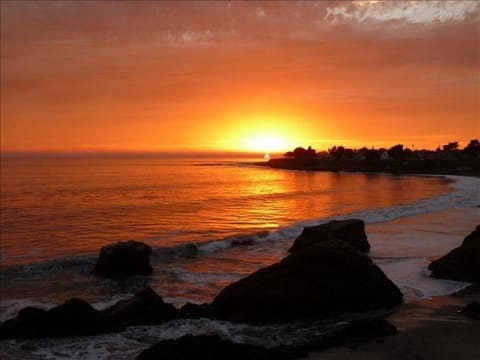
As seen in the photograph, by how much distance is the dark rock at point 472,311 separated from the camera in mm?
11543

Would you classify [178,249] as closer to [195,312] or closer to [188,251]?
[188,251]

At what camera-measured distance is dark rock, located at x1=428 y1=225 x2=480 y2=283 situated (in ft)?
51.0

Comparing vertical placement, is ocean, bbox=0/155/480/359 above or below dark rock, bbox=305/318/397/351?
below

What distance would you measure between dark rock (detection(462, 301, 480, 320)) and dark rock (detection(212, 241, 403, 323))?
70.3 inches

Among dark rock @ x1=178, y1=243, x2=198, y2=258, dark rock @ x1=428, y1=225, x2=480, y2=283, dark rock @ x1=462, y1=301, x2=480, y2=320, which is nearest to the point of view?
dark rock @ x1=462, y1=301, x2=480, y2=320

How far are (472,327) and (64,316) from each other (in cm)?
897

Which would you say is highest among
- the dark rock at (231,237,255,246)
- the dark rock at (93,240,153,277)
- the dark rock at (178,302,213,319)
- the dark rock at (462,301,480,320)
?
the dark rock at (462,301,480,320)

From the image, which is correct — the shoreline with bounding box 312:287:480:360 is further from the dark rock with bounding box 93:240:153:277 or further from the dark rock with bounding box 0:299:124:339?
the dark rock with bounding box 93:240:153:277

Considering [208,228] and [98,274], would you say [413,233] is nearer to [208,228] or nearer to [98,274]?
[208,228]

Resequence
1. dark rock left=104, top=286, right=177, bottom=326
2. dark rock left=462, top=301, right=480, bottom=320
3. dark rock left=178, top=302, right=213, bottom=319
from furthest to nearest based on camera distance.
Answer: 1. dark rock left=178, top=302, right=213, bottom=319
2. dark rock left=104, top=286, right=177, bottom=326
3. dark rock left=462, top=301, right=480, bottom=320

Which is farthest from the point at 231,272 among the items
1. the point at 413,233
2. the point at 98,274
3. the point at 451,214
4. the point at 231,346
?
the point at 451,214

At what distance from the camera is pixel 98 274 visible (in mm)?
20125

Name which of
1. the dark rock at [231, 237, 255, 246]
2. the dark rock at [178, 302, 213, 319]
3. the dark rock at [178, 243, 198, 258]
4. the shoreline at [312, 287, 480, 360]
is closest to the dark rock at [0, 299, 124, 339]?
the dark rock at [178, 302, 213, 319]

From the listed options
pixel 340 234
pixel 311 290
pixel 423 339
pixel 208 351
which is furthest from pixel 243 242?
pixel 208 351
